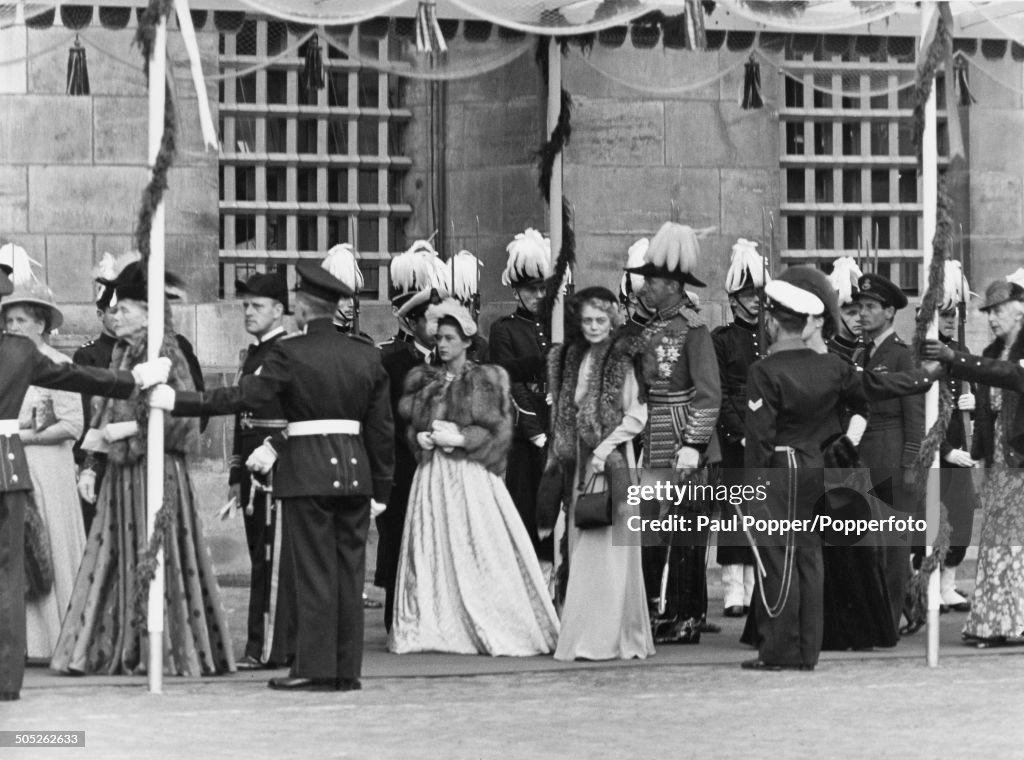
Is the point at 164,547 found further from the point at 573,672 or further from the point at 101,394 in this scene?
the point at 573,672

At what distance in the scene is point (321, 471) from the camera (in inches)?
418

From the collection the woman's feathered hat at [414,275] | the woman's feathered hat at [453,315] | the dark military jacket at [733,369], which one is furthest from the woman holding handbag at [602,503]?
the dark military jacket at [733,369]

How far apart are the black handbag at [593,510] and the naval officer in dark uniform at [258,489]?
1474mm

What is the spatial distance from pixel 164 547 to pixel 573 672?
6.58ft

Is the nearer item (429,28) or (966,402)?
(429,28)

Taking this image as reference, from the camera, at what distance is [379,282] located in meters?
17.2

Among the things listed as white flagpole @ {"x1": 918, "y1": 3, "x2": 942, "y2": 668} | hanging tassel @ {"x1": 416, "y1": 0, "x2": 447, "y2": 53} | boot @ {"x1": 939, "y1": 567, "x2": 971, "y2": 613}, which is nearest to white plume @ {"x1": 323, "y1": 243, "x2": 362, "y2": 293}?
hanging tassel @ {"x1": 416, "y1": 0, "x2": 447, "y2": 53}

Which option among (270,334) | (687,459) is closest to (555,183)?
(687,459)

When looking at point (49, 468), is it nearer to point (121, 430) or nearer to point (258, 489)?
point (121, 430)

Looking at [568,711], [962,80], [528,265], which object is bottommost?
[568,711]

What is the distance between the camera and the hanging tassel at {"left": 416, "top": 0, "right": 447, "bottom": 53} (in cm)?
1232

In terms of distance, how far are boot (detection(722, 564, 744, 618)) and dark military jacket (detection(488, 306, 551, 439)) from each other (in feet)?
4.38

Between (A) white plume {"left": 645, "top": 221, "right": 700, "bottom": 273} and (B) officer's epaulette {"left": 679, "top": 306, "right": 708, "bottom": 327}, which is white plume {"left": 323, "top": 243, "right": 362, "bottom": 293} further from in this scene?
(B) officer's epaulette {"left": 679, "top": 306, "right": 708, "bottom": 327}

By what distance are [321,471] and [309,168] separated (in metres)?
6.80
